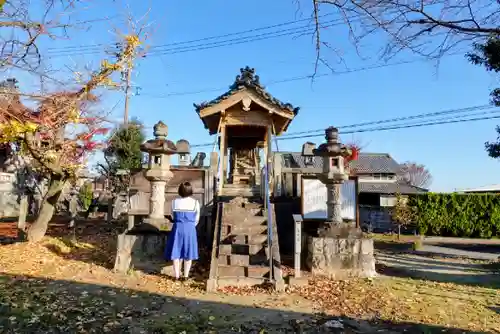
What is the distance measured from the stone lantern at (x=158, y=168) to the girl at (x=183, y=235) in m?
1.10

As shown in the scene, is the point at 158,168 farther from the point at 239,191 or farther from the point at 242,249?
the point at 239,191

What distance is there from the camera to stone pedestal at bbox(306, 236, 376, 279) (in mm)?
7098

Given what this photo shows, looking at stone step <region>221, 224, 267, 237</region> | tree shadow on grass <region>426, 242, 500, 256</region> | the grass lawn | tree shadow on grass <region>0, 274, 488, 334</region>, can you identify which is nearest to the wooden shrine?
stone step <region>221, 224, 267, 237</region>

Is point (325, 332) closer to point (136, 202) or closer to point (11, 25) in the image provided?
point (11, 25)

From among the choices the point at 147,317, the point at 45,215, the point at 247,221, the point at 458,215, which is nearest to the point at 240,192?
the point at 247,221

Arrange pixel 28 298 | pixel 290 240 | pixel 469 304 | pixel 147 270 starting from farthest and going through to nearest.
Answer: pixel 290 240
pixel 147 270
pixel 469 304
pixel 28 298

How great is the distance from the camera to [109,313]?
4637 mm

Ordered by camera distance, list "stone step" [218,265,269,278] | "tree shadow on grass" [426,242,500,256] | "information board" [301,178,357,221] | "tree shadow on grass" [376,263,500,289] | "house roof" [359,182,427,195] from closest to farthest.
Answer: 1. "stone step" [218,265,269,278]
2. "tree shadow on grass" [376,263,500,289]
3. "information board" [301,178,357,221]
4. "tree shadow on grass" [426,242,500,256]
5. "house roof" [359,182,427,195]

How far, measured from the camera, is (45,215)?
9375 mm

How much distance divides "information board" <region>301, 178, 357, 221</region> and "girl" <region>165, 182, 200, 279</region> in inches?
126

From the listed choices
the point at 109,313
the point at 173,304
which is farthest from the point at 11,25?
→ the point at 173,304

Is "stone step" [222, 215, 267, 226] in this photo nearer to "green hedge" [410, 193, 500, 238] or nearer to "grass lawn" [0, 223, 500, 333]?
"grass lawn" [0, 223, 500, 333]

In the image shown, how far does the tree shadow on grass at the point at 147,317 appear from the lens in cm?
416

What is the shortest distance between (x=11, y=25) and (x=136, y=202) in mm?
6043
